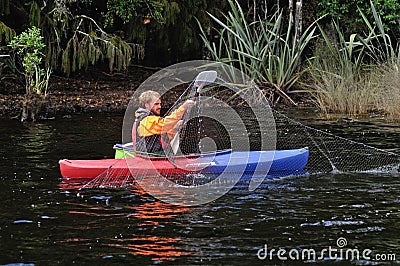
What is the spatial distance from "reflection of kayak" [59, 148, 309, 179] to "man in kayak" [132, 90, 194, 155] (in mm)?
184

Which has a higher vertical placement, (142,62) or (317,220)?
(142,62)

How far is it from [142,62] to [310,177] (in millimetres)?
13359

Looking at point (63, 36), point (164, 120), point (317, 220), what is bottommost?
point (317, 220)

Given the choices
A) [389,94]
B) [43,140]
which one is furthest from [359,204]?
[389,94]

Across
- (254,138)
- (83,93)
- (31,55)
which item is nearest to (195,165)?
(254,138)

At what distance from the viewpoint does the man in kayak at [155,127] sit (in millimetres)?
9633

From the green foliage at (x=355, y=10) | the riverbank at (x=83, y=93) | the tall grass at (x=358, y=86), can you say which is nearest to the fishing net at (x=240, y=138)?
the riverbank at (x=83, y=93)

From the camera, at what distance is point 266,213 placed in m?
7.68

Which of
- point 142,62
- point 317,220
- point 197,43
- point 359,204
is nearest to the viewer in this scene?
point 317,220

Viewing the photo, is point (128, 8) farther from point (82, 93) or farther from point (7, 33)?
point (7, 33)

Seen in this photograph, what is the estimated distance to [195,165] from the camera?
31.6 ft

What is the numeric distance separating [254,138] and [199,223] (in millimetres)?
5426

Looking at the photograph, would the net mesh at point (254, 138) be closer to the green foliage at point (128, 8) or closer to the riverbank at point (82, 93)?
the riverbank at point (82, 93)

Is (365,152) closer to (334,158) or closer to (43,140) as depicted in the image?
(334,158)
